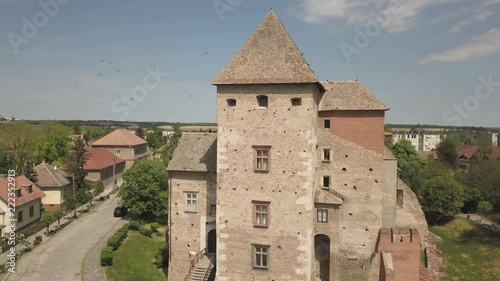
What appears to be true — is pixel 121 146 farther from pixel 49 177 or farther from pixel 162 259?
pixel 162 259

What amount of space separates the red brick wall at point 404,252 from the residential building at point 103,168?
52932 mm

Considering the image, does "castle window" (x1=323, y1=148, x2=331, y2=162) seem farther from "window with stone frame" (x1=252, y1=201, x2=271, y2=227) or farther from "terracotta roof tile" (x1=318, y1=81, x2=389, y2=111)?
"window with stone frame" (x1=252, y1=201, x2=271, y2=227)

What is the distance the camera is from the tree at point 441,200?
55.9 m

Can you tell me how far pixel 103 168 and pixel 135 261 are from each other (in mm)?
38329

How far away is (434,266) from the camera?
34750 millimetres

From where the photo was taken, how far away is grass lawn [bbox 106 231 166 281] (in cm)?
3303

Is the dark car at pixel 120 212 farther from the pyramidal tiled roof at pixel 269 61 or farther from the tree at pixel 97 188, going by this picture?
the pyramidal tiled roof at pixel 269 61

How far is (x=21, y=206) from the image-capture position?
41750 millimetres

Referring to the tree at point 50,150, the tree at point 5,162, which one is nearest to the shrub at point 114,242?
the tree at point 5,162

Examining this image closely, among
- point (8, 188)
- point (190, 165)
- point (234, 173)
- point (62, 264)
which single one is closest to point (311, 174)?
point (234, 173)

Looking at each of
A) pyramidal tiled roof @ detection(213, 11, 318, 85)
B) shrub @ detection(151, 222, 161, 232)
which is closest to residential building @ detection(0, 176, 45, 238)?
shrub @ detection(151, 222, 161, 232)

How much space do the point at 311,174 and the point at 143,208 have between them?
2852cm

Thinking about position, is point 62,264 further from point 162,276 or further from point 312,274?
point 312,274

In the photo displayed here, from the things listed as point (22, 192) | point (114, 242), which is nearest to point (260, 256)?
point (114, 242)
